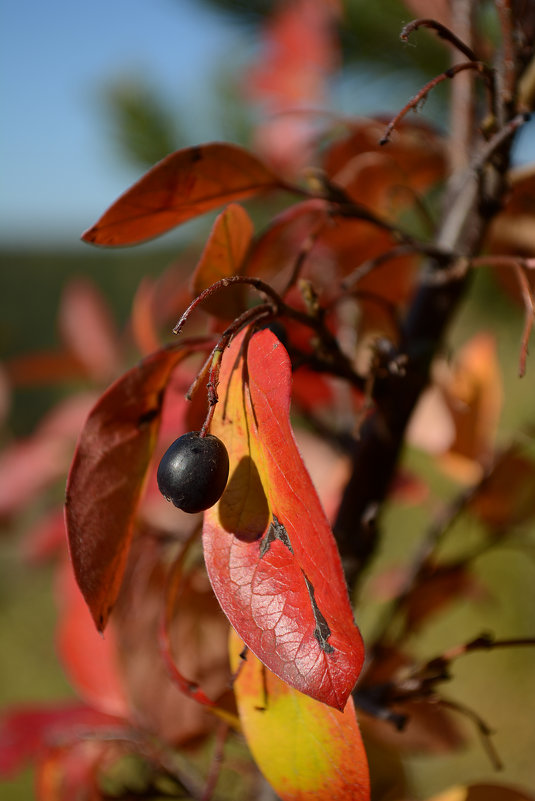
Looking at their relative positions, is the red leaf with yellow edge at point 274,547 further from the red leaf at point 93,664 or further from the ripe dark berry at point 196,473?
the red leaf at point 93,664

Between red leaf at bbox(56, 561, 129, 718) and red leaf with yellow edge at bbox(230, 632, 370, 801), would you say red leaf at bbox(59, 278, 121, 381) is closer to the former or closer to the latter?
red leaf at bbox(56, 561, 129, 718)

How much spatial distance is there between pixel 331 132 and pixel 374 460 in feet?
0.69

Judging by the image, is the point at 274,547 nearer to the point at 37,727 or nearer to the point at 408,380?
the point at 408,380

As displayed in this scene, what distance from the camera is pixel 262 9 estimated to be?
1078 millimetres

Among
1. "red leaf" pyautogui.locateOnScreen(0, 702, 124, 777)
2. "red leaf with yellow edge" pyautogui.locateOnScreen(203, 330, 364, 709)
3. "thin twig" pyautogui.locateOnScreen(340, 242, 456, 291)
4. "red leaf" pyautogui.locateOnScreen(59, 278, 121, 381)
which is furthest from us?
"red leaf" pyautogui.locateOnScreen(59, 278, 121, 381)

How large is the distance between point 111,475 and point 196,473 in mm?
53

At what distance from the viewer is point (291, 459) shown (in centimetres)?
18

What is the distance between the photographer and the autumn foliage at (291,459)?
0.20 m

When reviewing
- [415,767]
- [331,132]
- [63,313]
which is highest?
[331,132]

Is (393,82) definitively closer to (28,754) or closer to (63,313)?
(63,313)

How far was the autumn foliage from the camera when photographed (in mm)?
195

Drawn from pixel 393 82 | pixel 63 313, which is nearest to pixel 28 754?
pixel 63 313

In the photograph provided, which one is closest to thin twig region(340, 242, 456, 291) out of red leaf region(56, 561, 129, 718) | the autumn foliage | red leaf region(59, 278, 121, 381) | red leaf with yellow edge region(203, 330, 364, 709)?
the autumn foliage

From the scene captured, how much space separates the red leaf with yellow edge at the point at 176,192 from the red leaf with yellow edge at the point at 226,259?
3 centimetres
